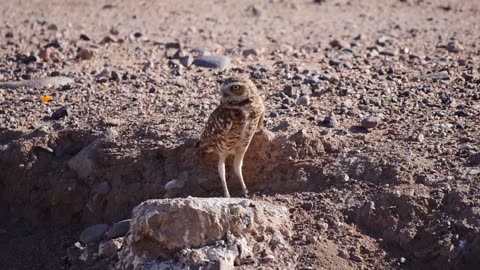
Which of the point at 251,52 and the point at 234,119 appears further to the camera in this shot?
the point at 251,52

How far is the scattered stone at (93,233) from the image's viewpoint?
8172mm

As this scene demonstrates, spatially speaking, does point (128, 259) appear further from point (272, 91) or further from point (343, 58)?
point (343, 58)

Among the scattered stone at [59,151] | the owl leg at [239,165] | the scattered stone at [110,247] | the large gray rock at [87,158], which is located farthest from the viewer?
the scattered stone at [59,151]

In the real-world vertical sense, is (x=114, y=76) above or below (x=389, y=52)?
below

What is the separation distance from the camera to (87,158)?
8.57 m

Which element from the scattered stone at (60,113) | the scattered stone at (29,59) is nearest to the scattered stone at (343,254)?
the scattered stone at (60,113)

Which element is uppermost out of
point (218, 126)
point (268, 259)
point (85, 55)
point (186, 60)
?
point (218, 126)

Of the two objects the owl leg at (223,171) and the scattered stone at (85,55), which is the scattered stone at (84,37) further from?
the owl leg at (223,171)

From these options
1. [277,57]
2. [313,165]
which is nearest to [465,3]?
[277,57]

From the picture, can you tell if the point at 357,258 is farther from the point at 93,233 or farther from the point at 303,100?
the point at 93,233

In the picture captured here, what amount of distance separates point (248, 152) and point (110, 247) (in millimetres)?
1411

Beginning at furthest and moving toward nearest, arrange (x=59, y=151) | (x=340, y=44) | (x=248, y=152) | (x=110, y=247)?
(x=340, y=44) < (x=59, y=151) < (x=248, y=152) < (x=110, y=247)

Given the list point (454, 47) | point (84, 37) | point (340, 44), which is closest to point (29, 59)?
point (84, 37)

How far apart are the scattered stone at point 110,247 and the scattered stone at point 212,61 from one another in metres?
3.13
